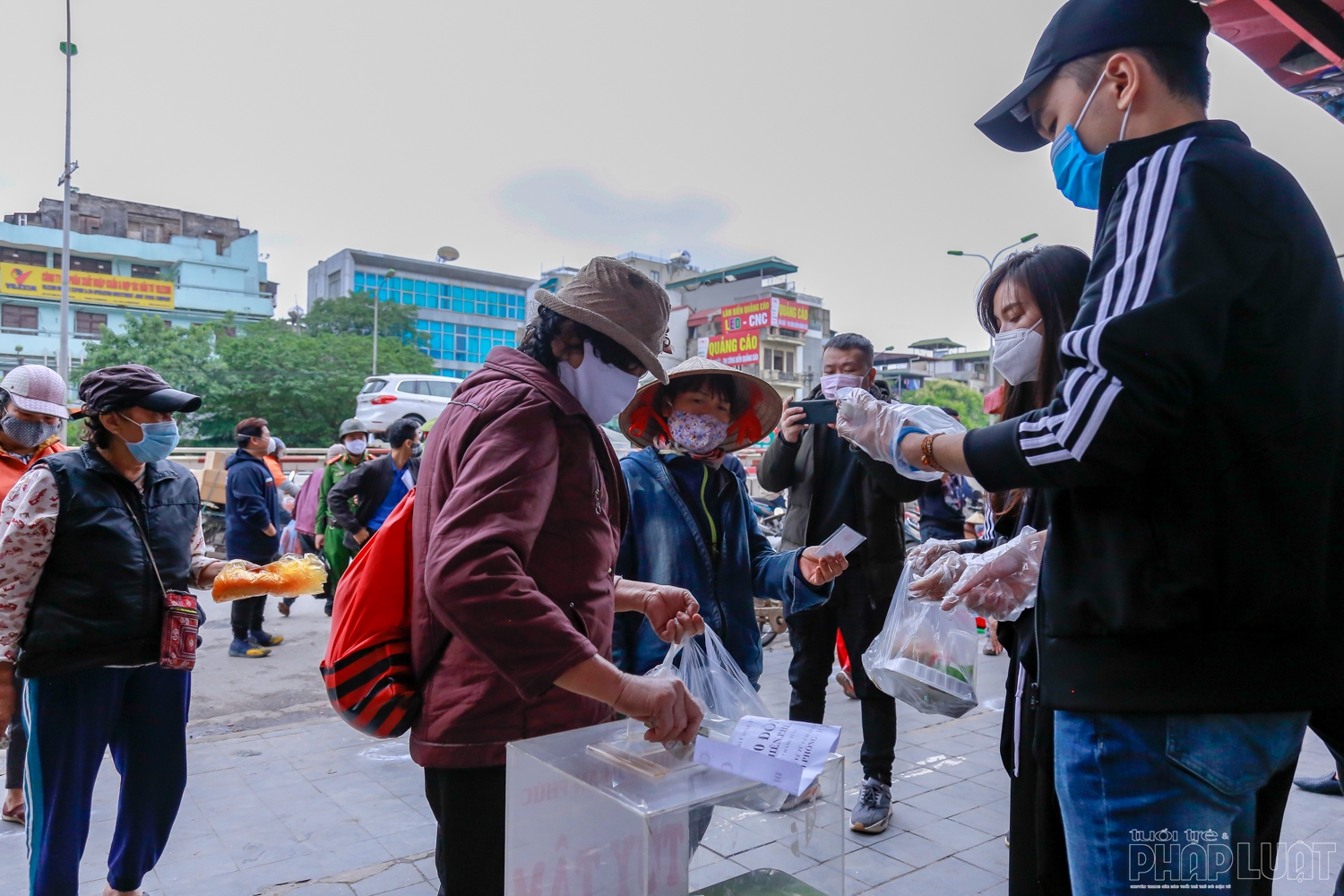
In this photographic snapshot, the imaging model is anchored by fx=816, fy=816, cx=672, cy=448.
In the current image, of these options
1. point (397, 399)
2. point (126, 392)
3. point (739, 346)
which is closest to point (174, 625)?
point (126, 392)

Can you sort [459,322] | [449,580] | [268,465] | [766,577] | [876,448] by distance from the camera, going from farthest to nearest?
[459,322], [268,465], [766,577], [876,448], [449,580]

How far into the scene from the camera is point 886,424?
150 cm

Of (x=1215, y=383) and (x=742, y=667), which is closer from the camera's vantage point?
(x=1215, y=383)

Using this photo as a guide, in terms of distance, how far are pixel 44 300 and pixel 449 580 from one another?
46905 mm

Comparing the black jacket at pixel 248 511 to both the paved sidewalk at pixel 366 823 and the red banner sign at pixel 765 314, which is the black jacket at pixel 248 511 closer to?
the paved sidewalk at pixel 366 823

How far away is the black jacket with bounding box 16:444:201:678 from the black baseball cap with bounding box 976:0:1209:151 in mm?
2870

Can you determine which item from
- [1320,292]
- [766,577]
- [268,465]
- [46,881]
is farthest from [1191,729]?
[268,465]

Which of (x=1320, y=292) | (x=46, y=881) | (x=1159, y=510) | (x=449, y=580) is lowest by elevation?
(x=46, y=881)

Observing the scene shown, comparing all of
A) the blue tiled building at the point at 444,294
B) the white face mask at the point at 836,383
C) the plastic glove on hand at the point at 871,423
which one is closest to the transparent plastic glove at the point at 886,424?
the plastic glove on hand at the point at 871,423

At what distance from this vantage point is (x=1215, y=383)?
1.10 m

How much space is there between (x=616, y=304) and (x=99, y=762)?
225 centimetres

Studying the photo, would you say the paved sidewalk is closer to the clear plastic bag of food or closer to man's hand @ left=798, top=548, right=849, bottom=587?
the clear plastic bag of food

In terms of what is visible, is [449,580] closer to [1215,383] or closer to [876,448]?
[876,448]

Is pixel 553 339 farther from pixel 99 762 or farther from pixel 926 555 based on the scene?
pixel 99 762
